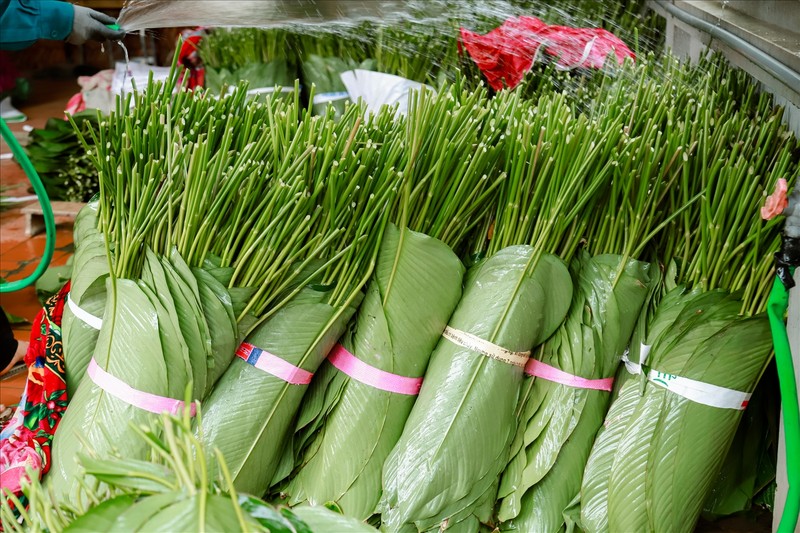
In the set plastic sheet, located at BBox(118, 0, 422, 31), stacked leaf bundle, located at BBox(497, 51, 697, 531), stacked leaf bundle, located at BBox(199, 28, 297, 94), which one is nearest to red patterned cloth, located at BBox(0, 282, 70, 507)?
stacked leaf bundle, located at BBox(497, 51, 697, 531)

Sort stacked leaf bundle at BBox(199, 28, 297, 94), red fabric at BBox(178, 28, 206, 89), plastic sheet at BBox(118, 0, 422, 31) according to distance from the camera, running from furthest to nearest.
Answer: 1. red fabric at BBox(178, 28, 206, 89)
2. stacked leaf bundle at BBox(199, 28, 297, 94)
3. plastic sheet at BBox(118, 0, 422, 31)

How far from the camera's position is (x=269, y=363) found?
151cm

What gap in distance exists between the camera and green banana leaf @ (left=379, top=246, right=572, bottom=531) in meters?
1.46

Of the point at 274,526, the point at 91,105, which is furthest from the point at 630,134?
the point at 91,105

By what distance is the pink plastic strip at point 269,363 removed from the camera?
1507 millimetres

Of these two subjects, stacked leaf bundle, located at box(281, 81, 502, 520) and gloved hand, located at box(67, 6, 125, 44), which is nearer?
stacked leaf bundle, located at box(281, 81, 502, 520)

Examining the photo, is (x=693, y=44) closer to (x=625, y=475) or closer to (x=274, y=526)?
(x=625, y=475)

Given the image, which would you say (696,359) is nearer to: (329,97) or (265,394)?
(265,394)

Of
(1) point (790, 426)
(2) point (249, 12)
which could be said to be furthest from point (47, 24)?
(1) point (790, 426)

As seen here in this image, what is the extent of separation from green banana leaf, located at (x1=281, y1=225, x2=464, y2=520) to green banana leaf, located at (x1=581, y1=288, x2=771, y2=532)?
463 millimetres

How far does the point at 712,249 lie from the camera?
1.51m

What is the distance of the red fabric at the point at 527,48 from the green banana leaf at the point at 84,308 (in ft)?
4.89

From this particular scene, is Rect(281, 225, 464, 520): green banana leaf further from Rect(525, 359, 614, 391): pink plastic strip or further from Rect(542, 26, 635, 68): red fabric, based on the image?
Rect(542, 26, 635, 68): red fabric

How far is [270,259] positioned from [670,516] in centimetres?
99
